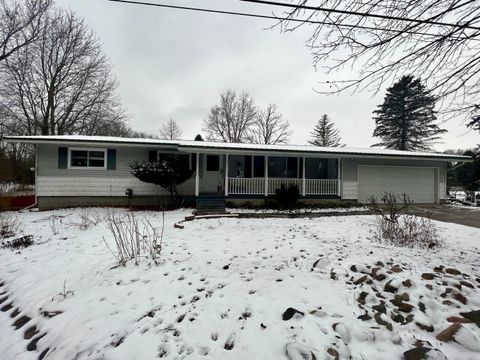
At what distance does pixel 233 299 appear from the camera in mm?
3045

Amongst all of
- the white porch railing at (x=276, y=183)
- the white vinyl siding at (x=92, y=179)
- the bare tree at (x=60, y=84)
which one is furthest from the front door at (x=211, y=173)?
the bare tree at (x=60, y=84)

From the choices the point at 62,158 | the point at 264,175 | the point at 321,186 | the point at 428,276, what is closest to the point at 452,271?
the point at 428,276

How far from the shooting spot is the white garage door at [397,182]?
42.4 feet

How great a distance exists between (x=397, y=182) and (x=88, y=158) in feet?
52.2

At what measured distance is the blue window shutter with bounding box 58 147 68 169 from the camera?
11.1m

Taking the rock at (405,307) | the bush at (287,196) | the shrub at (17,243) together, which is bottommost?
the shrub at (17,243)

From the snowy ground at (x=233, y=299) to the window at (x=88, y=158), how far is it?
6.64 m

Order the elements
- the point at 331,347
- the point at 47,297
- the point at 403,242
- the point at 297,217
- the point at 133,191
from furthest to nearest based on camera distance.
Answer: the point at 133,191
the point at 297,217
the point at 403,242
the point at 47,297
the point at 331,347

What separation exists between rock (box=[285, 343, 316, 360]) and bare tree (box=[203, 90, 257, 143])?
3106cm

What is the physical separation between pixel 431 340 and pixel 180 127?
38.2 metres

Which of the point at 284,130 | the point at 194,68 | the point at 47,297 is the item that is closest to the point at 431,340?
the point at 47,297

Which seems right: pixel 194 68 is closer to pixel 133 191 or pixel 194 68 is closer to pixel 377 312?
pixel 133 191

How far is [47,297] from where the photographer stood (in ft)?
11.2

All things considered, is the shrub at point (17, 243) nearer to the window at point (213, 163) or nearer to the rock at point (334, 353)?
the rock at point (334, 353)
